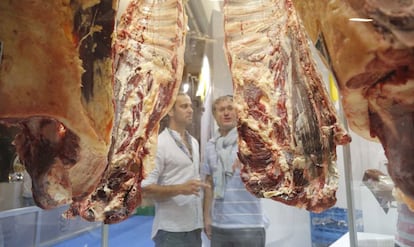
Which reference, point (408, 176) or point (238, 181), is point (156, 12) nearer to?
point (238, 181)

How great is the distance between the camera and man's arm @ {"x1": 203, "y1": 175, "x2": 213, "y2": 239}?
2.02m

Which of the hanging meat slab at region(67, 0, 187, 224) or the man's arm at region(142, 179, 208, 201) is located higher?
the hanging meat slab at region(67, 0, 187, 224)

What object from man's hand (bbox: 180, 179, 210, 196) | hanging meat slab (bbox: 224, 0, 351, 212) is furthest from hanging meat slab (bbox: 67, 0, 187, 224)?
man's hand (bbox: 180, 179, 210, 196)

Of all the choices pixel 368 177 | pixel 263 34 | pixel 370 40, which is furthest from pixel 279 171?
pixel 370 40

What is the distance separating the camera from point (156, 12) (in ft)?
5.19

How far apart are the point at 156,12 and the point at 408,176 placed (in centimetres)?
127

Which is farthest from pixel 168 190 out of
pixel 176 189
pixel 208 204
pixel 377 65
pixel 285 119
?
pixel 377 65

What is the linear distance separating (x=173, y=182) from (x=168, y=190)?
0.16 feet

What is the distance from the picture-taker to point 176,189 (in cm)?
182

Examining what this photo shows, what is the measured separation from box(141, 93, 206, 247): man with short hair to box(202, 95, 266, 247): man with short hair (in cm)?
10

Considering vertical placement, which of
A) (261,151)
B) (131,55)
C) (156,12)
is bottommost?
(261,151)

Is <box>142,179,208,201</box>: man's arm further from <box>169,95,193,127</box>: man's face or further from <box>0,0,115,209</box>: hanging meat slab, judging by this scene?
<box>0,0,115,209</box>: hanging meat slab

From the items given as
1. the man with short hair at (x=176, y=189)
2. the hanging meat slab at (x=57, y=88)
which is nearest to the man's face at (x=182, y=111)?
the man with short hair at (x=176, y=189)

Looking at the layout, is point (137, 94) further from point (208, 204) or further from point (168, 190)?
point (208, 204)
